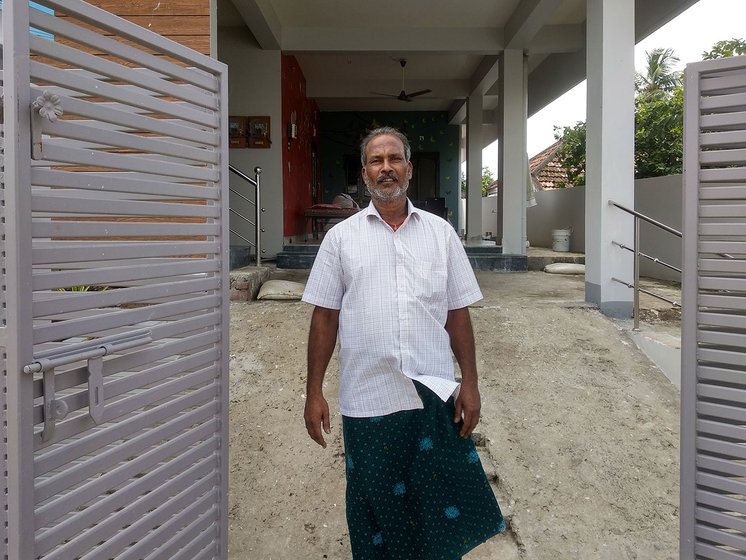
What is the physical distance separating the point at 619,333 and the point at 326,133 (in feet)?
32.8

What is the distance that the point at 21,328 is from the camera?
3.91ft

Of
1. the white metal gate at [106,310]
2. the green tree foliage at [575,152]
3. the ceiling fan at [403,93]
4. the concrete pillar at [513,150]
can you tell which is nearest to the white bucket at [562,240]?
the concrete pillar at [513,150]

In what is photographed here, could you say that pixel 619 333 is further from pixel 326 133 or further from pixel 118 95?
pixel 326 133

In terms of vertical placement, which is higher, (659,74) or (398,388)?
(659,74)

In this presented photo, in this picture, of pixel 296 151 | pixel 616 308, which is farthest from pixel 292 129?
pixel 616 308

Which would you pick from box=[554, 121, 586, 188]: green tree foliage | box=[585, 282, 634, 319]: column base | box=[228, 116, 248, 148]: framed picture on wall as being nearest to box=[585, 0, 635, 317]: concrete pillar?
box=[585, 282, 634, 319]: column base

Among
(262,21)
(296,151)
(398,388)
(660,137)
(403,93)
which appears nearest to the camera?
(398,388)

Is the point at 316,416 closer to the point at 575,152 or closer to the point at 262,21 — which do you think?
the point at 262,21

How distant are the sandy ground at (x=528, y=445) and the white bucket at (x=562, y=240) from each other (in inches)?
214

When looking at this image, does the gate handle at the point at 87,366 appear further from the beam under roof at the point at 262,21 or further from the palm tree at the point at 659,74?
the palm tree at the point at 659,74

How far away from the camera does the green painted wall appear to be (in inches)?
521

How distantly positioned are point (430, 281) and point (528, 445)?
170 centimetres

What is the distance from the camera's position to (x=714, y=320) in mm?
1582

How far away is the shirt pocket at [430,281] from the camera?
5.93 feet
